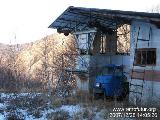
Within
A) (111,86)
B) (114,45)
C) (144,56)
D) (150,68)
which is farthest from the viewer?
(114,45)

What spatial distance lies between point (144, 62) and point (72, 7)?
255 inches

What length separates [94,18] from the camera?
25641 mm

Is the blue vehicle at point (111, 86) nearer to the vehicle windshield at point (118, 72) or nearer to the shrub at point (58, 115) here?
the vehicle windshield at point (118, 72)

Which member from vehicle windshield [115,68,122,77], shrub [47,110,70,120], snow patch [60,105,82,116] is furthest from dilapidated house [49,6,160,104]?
shrub [47,110,70,120]

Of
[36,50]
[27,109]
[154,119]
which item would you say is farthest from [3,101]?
[36,50]

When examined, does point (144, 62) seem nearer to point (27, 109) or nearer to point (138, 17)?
point (138, 17)

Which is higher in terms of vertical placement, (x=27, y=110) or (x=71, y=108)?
(x=71, y=108)

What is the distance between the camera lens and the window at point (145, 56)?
20.1 metres

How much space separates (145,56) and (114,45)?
23.8 feet

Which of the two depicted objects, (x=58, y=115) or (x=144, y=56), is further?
(x=144, y=56)

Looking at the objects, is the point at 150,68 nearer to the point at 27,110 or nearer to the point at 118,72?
the point at 118,72

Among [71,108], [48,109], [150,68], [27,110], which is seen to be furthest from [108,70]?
[27,110]

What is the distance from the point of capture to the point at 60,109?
1955 centimetres

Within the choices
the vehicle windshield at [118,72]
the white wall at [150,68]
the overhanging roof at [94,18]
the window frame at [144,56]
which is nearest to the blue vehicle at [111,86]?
the vehicle windshield at [118,72]
